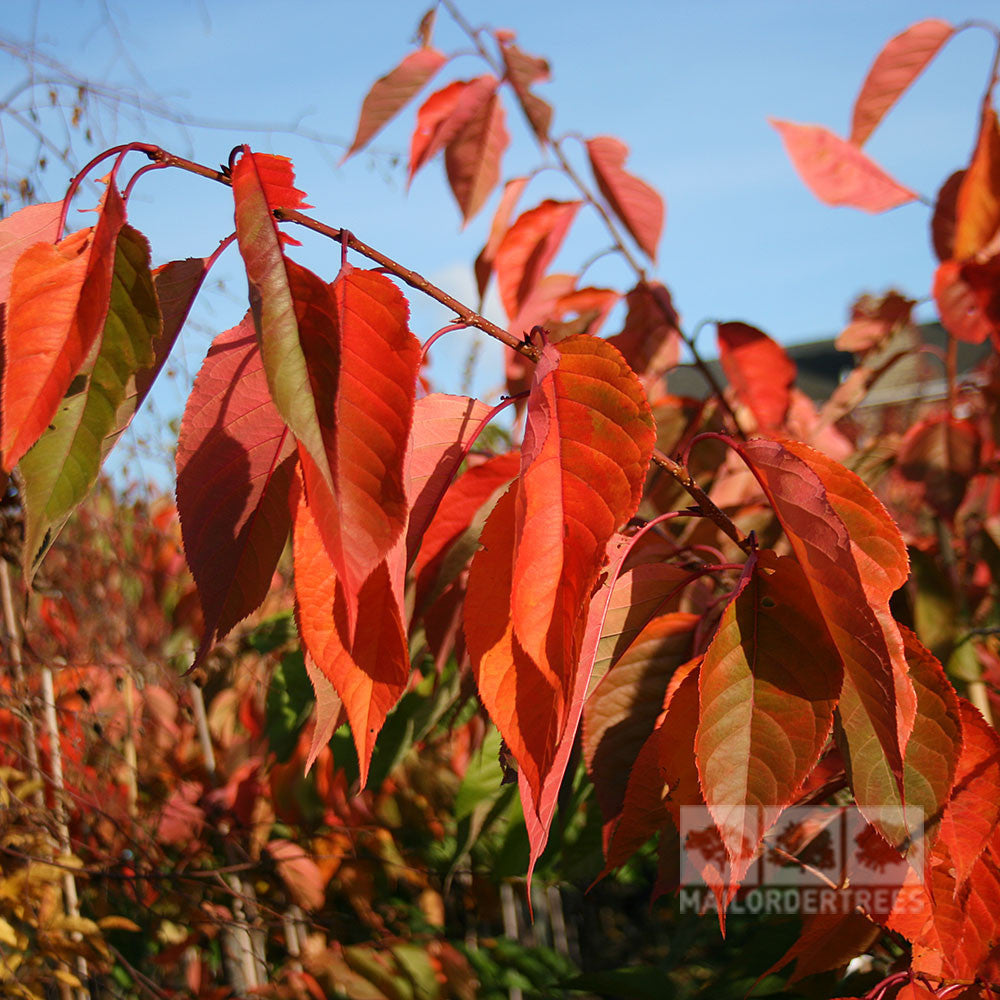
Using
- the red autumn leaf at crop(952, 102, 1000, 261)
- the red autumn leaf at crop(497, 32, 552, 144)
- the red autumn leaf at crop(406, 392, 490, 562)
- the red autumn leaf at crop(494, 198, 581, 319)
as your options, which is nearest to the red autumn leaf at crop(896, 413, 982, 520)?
the red autumn leaf at crop(952, 102, 1000, 261)

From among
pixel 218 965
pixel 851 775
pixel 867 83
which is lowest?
pixel 218 965

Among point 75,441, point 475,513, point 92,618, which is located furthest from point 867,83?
point 92,618

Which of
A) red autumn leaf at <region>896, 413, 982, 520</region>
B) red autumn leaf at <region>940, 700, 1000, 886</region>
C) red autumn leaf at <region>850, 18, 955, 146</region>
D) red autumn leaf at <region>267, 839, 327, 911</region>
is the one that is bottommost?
red autumn leaf at <region>267, 839, 327, 911</region>

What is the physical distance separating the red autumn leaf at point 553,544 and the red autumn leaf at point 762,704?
0.12m

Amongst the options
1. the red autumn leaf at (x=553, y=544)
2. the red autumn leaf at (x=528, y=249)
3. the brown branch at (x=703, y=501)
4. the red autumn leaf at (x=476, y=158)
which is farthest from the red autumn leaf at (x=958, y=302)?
the red autumn leaf at (x=553, y=544)

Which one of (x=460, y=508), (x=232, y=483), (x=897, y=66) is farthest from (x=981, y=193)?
(x=232, y=483)

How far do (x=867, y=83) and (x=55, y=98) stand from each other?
1.14m

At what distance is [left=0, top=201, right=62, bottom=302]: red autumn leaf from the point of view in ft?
1.86

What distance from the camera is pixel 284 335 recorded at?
0.48 meters

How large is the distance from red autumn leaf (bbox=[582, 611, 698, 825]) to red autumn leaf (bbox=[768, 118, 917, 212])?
2.81 ft

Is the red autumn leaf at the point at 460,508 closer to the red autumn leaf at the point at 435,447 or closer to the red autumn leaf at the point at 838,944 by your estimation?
the red autumn leaf at the point at 435,447

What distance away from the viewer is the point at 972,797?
26.3 inches

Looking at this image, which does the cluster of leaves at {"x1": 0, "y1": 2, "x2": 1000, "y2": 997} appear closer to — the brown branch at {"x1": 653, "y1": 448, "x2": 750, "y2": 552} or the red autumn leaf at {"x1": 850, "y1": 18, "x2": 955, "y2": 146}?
the brown branch at {"x1": 653, "y1": 448, "x2": 750, "y2": 552}

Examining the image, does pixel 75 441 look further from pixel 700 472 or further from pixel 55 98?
pixel 700 472
